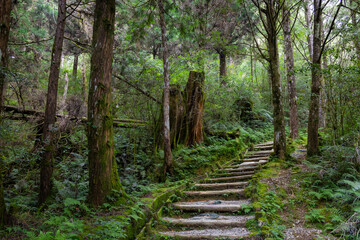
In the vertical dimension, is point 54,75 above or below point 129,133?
above

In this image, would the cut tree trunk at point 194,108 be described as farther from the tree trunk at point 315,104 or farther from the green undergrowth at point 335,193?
the green undergrowth at point 335,193

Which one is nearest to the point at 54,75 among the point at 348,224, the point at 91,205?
the point at 91,205

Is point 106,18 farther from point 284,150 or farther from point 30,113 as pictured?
point 284,150

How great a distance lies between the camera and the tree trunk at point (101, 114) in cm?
499

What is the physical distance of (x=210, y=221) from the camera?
17.2 ft

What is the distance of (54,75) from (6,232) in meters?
3.61

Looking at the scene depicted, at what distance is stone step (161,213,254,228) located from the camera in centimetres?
509

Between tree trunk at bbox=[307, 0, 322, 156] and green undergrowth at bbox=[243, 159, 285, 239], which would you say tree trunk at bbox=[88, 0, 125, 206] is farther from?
tree trunk at bbox=[307, 0, 322, 156]

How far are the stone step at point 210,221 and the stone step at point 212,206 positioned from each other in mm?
286

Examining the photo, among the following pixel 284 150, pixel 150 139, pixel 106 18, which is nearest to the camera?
pixel 106 18

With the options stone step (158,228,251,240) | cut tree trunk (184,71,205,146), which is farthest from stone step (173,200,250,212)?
cut tree trunk (184,71,205,146)

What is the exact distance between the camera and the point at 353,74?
285 inches

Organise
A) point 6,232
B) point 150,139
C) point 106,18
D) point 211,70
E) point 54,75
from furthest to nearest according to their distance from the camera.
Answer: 1. point 211,70
2. point 150,139
3. point 54,75
4. point 106,18
5. point 6,232

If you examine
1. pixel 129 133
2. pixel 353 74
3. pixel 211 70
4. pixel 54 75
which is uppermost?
pixel 211 70
